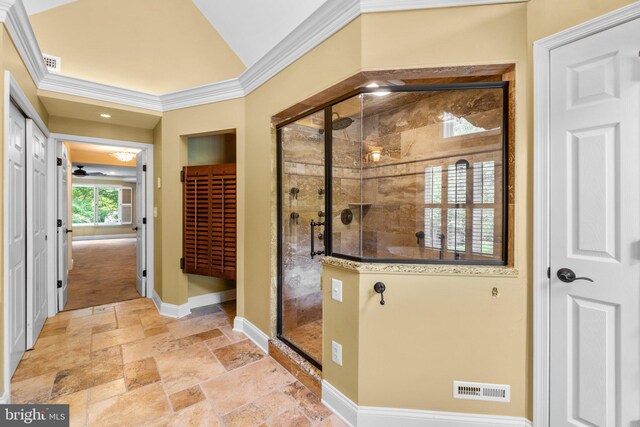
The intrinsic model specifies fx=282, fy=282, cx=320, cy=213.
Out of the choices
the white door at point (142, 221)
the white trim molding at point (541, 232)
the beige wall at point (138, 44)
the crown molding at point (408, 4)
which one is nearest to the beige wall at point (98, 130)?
the white door at point (142, 221)

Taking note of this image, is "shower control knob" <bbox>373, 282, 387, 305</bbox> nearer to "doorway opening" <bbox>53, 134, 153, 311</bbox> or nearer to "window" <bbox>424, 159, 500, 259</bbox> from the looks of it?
"window" <bbox>424, 159, 500, 259</bbox>

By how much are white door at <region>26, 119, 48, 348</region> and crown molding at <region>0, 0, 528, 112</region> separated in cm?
52

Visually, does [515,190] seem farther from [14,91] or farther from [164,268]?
[164,268]

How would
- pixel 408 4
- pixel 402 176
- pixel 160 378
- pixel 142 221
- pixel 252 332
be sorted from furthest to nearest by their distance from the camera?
pixel 142 221, pixel 252 332, pixel 402 176, pixel 160 378, pixel 408 4

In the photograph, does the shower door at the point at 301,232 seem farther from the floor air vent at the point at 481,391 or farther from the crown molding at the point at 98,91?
the crown molding at the point at 98,91

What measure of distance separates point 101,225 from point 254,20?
11416 mm

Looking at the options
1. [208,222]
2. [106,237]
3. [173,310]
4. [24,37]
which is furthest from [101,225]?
[24,37]

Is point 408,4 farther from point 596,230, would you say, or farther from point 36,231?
point 36,231

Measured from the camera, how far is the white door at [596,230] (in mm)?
1262

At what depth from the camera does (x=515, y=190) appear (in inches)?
61.6

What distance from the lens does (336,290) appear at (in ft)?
5.99

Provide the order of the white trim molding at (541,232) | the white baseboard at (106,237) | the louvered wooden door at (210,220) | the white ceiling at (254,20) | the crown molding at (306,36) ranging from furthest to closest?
1. the white baseboard at (106,237)
2. the louvered wooden door at (210,220)
3. the white ceiling at (254,20)
4. the crown molding at (306,36)
5. the white trim molding at (541,232)

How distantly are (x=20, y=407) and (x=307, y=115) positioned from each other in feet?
8.85

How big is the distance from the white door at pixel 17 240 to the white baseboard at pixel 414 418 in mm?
2335
